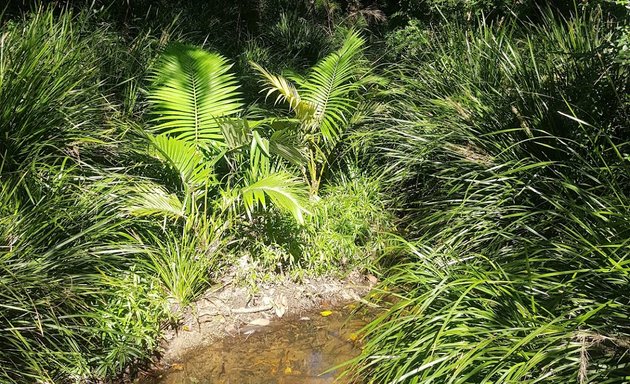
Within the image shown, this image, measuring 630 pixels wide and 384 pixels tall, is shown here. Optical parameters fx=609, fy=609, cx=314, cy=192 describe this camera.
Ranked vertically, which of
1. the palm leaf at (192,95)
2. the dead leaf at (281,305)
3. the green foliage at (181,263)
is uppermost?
the palm leaf at (192,95)

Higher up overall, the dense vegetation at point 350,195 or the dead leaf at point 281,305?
the dense vegetation at point 350,195

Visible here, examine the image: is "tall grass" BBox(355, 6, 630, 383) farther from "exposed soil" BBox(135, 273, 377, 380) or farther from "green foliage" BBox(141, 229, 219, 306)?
"green foliage" BBox(141, 229, 219, 306)

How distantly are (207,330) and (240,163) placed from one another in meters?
1.59

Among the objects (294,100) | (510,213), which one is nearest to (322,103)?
(294,100)

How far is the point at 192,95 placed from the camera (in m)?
5.50

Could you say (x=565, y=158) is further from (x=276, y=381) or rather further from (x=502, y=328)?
(x=276, y=381)

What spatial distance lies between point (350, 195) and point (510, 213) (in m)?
1.98

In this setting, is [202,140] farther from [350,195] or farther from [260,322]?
[260,322]

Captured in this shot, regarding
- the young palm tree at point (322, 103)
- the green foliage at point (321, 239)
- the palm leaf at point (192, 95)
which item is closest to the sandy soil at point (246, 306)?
the green foliage at point (321, 239)

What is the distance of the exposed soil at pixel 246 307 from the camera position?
4.26m

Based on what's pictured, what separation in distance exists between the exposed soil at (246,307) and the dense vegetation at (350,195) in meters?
0.13

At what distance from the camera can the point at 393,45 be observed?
788 cm

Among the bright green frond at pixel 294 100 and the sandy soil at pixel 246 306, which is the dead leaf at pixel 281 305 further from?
the bright green frond at pixel 294 100

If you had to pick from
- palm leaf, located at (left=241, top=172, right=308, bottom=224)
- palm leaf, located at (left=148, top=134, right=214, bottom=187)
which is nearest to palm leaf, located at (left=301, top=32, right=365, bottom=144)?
palm leaf, located at (left=241, top=172, right=308, bottom=224)
